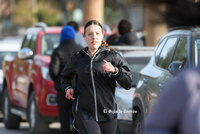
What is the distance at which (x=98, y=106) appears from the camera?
14.4ft

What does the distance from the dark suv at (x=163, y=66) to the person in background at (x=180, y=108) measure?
113 inches

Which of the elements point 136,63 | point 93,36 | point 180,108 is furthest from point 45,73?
point 180,108

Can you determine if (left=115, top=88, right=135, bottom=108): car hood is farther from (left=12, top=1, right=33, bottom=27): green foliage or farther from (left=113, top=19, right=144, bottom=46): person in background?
(left=12, top=1, right=33, bottom=27): green foliage

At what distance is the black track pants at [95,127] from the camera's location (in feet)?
14.2

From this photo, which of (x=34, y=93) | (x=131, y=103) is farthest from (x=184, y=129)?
(x=34, y=93)

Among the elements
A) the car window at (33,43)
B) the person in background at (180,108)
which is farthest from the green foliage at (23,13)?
the person in background at (180,108)

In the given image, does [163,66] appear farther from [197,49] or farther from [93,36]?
[93,36]

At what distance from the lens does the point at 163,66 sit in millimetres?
5355

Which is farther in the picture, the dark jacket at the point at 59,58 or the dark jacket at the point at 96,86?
the dark jacket at the point at 59,58

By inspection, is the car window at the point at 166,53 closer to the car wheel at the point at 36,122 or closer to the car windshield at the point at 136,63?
the car windshield at the point at 136,63

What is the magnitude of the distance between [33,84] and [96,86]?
14.2 ft

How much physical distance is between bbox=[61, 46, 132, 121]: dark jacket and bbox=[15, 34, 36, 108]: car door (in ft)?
15.3

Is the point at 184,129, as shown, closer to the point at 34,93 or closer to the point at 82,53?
the point at 82,53

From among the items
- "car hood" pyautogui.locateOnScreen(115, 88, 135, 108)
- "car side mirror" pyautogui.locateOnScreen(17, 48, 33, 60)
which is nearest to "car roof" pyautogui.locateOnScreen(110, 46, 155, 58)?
"car hood" pyautogui.locateOnScreen(115, 88, 135, 108)
